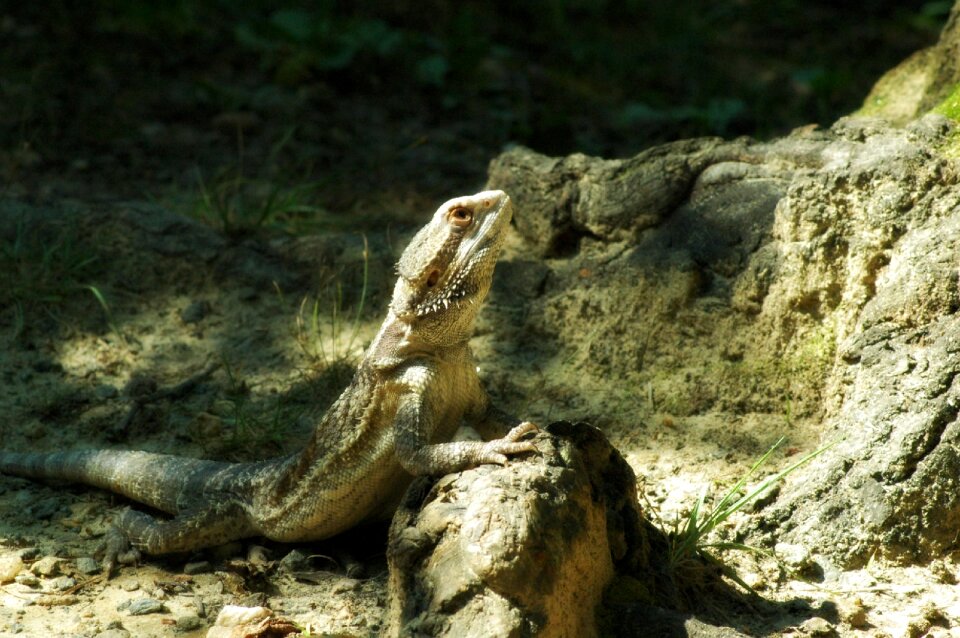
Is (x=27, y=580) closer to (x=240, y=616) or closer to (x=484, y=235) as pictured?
(x=240, y=616)

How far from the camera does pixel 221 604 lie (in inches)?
160

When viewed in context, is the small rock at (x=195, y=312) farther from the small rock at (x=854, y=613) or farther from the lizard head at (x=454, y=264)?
the small rock at (x=854, y=613)

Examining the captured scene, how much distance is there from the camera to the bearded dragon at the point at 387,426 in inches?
162

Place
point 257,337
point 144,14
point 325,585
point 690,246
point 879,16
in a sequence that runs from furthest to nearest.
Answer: point 879,16 < point 144,14 < point 257,337 < point 690,246 < point 325,585

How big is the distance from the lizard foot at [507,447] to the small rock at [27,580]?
197 centimetres

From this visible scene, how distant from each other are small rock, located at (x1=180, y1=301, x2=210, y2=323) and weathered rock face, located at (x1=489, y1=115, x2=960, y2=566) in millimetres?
1834

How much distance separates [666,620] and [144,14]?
8.61 meters

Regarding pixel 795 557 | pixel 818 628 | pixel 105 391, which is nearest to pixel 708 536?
pixel 795 557

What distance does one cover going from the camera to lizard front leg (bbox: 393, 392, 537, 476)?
3553mm

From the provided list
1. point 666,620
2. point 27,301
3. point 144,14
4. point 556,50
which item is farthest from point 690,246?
point 144,14

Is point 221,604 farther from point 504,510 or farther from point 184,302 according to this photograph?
point 184,302

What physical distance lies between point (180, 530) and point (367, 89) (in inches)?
239

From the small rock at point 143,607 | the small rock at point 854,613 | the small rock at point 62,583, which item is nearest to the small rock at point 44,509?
the small rock at point 62,583

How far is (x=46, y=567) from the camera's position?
4262 mm
